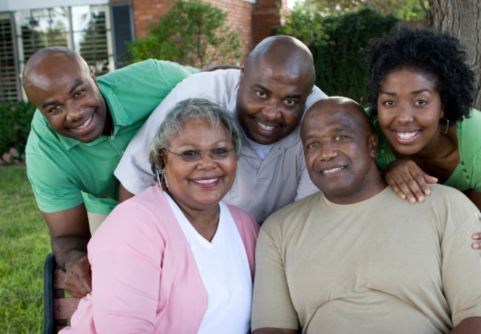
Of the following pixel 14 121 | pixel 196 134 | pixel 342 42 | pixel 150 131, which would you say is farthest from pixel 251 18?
pixel 196 134

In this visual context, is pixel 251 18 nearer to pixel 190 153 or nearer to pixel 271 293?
pixel 190 153

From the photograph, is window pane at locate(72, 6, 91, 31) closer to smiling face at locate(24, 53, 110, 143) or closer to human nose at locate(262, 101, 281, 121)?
smiling face at locate(24, 53, 110, 143)

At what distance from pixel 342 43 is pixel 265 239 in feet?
36.7

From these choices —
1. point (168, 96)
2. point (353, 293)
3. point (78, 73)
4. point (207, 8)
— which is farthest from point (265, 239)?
point (207, 8)

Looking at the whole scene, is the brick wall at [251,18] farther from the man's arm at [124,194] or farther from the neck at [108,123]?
the man's arm at [124,194]

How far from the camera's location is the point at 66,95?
2.79m

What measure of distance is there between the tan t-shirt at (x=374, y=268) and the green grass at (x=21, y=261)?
2316 millimetres

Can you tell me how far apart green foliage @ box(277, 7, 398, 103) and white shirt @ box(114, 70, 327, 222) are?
9581mm

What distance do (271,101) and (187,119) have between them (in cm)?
62

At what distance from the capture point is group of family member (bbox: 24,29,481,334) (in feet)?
7.13

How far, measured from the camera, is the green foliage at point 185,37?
9.56 meters

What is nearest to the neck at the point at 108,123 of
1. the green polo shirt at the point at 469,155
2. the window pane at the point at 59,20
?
the green polo shirt at the point at 469,155

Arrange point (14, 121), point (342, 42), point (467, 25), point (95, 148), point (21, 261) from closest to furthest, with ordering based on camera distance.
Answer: point (95, 148)
point (467, 25)
point (21, 261)
point (14, 121)
point (342, 42)

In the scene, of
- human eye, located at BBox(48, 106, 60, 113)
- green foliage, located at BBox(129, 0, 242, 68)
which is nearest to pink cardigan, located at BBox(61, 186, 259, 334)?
human eye, located at BBox(48, 106, 60, 113)
